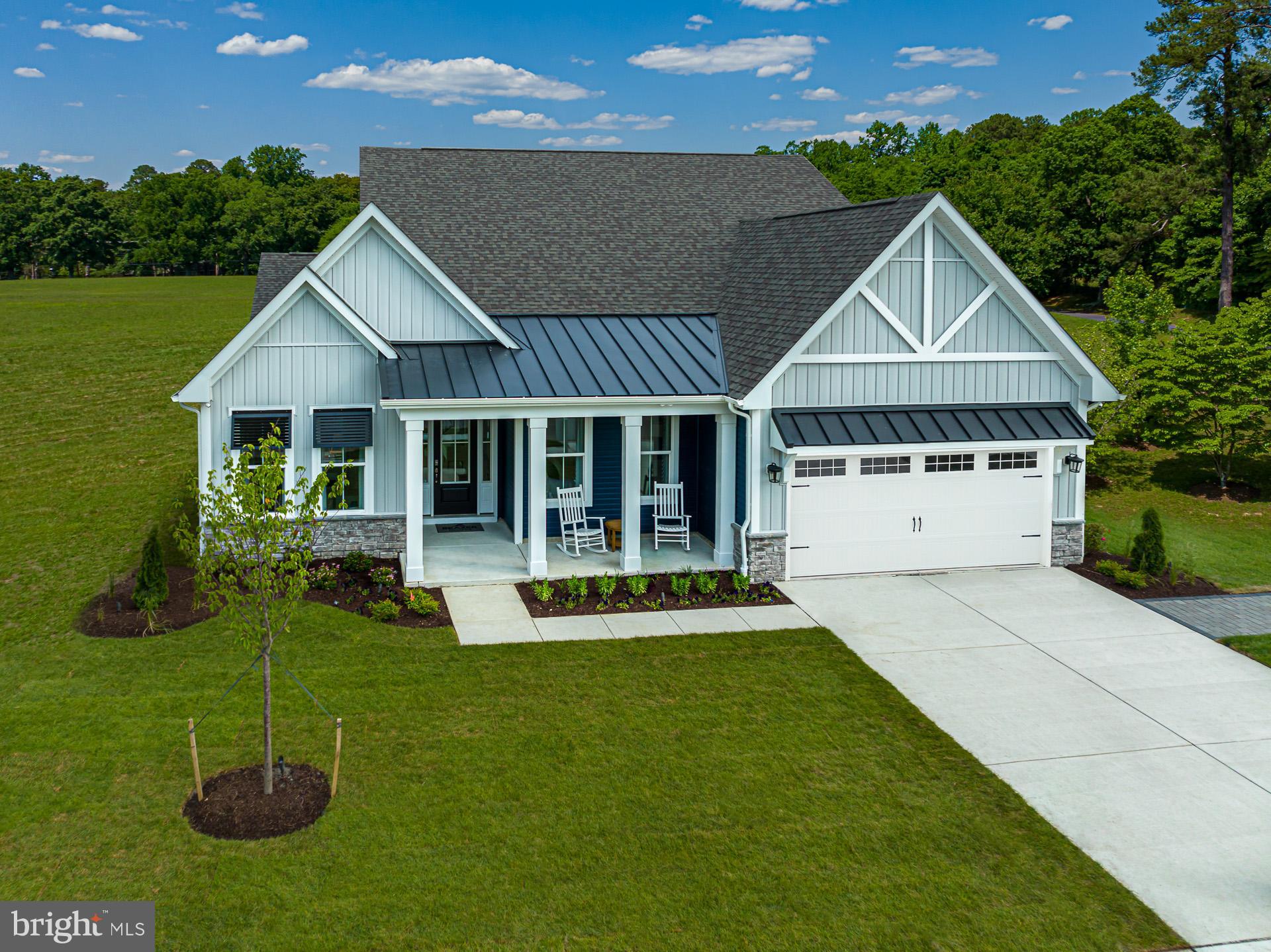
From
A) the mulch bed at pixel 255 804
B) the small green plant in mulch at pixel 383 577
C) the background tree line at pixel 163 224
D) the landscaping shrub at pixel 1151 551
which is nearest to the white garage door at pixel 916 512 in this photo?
the landscaping shrub at pixel 1151 551

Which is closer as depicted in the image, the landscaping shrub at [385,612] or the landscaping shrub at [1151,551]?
the landscaping shrub at [385,612]

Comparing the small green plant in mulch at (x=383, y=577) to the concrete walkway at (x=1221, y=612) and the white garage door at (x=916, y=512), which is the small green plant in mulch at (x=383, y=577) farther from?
the concrete walkway at (x=1221, y=612)

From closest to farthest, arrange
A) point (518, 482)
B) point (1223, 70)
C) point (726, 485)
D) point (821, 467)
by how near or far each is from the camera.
Answer: 1. point (821, 467)
2. point (726, 485)
3. point (518, 482)
4. point (1223, 70)

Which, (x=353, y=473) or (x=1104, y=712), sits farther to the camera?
(x=353, y=473)

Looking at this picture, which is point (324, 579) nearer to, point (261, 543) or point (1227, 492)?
point (261, 543)

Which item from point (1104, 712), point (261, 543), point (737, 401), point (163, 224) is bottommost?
point (1104, 712)

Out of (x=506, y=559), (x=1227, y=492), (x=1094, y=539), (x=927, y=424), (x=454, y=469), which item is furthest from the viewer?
(x=1227, y=492)

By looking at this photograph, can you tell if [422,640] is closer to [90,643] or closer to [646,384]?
[90,643]

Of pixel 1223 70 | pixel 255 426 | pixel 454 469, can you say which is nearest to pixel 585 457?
pixel 454 469
